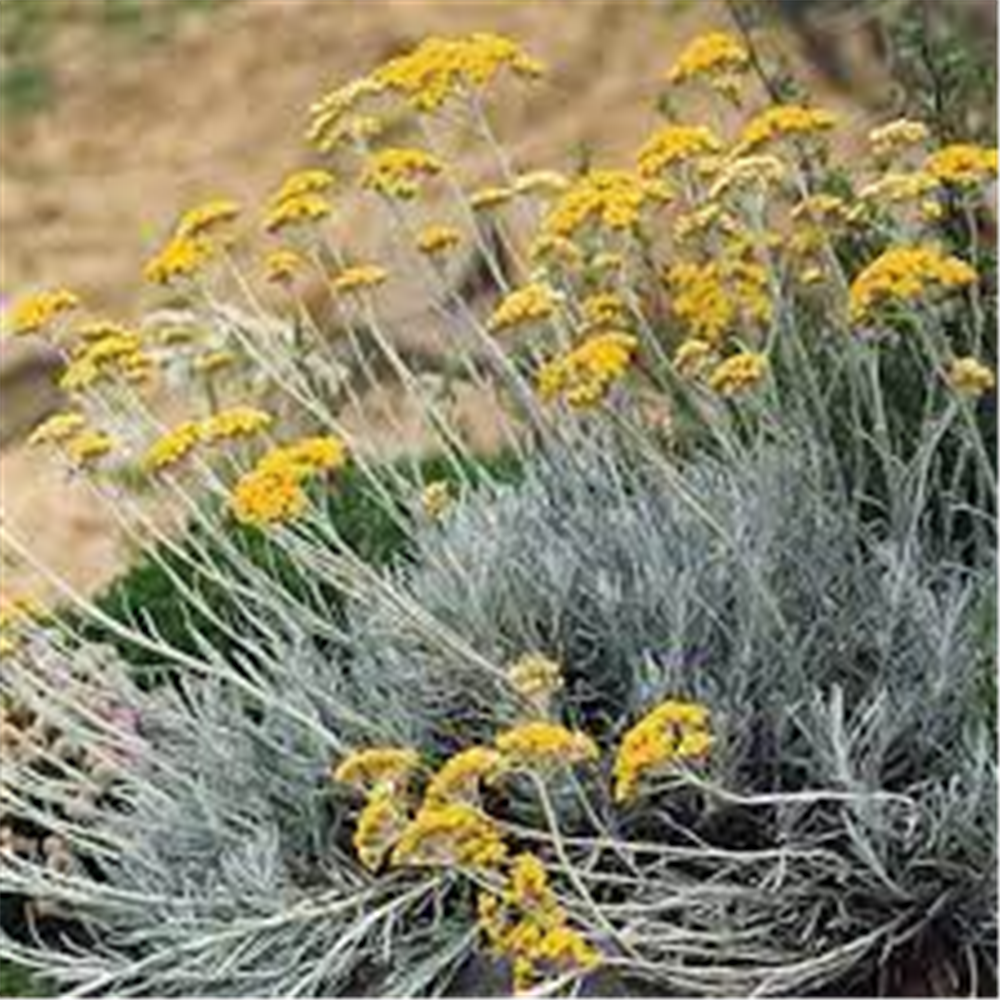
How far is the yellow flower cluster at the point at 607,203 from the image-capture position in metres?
4.71

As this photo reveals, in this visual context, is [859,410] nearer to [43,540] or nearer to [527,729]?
[527,729]

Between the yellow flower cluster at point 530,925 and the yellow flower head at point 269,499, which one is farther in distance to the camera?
the yellow flower head at point 269,499

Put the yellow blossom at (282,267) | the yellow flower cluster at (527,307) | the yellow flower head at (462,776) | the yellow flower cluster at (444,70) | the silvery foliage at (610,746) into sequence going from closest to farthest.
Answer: the yellow flower head at (462,776) → the silvery foliage at (610,746) → the yellow flower cluster at (527,307) → the yellow flower cluster at (444,70) → the yellow blossom at (282,267)

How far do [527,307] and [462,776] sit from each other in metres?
0.81

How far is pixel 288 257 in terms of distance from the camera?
5203mm

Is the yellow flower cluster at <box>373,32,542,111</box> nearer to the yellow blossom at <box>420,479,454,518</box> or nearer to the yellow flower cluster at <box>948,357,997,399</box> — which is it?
the yellow blossom at <box>420,479,454,518</box>

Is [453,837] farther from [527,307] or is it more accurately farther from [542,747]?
[527,307]

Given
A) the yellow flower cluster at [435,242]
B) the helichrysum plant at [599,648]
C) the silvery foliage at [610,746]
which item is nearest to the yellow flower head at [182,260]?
the helichrysum plant at [599,648]

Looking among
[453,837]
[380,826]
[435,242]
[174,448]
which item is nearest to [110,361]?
[174,448]

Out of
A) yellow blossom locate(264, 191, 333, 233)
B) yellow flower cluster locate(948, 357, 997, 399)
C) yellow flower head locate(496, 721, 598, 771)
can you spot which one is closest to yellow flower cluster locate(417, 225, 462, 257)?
yellow blossom locate(264, 191, 333, 233)

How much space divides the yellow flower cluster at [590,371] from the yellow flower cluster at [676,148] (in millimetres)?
329

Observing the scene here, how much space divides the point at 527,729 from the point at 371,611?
3.23 feet

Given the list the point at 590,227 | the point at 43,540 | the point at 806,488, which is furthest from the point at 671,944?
the point at 43,540

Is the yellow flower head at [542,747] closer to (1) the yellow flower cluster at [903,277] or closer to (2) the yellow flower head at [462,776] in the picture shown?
(2) the yellow flower head at [462,776]
